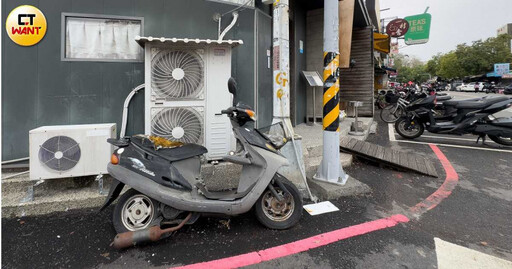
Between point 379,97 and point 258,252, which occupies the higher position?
point 379,97

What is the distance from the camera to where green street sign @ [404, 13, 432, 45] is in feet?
49.0

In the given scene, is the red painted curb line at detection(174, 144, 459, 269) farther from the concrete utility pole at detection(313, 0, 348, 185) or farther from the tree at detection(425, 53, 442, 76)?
the tree at detection(425, 53, 442, 76)

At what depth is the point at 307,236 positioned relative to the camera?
8.41 feet

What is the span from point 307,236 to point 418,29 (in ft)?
56.4

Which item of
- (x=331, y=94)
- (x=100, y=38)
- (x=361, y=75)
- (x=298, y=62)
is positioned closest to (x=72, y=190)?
(x=100, y=38)

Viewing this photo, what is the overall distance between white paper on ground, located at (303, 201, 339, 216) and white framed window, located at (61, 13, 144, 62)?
10.8 ft

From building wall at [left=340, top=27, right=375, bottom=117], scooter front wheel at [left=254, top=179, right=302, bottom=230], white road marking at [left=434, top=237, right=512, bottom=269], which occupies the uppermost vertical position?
building wall at [left=340, top=27, right=375, bottom=117]

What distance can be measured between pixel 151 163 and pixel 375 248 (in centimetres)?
223

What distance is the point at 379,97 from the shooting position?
14852 millimetres

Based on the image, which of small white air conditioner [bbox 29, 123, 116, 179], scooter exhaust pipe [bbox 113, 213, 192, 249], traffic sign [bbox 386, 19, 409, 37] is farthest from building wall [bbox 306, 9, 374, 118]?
scooter exhaust pipe [bbox 113, 213, 192, 249]

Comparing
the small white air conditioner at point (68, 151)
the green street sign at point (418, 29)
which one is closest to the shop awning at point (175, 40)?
the small white air conditioner at point (68, 151)

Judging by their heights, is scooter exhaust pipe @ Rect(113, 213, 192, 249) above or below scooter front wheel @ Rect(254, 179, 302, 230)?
below

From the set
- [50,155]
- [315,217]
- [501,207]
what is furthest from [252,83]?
[501,207]

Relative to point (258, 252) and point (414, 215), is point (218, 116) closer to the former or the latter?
point (258, 252)
